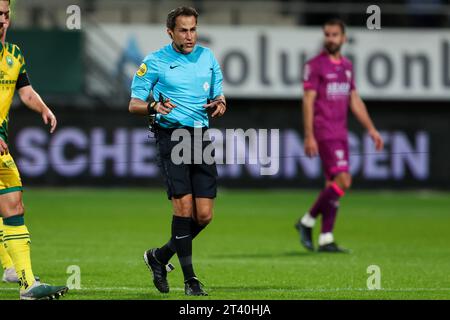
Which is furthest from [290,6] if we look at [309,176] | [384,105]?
[309,176]

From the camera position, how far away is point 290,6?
27641 mm

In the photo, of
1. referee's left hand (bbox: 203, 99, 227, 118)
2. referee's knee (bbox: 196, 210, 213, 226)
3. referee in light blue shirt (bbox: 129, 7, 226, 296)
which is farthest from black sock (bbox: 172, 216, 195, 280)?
referee's left hand (bbox: 203, 99, 227, 118)

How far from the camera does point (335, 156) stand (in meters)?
13.2

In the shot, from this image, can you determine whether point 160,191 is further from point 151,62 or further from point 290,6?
point 151,62

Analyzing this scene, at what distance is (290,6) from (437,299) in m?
19.4

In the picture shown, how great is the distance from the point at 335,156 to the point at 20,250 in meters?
5.29

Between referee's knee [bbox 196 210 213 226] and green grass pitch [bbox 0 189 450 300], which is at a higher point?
referee's knee [bbox 196 210 213 226]

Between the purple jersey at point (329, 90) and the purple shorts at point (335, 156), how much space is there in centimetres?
7

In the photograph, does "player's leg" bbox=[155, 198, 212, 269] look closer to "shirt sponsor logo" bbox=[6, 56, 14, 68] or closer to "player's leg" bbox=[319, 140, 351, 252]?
"shirt sponsor logo" bbox=[6, 56, 14, 68]

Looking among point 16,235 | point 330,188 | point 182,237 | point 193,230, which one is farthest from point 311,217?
point 16,235

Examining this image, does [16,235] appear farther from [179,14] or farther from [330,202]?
[330,202]

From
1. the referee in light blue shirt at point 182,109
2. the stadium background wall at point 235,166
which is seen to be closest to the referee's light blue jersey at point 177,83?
the referee in light blue shirt at point 182,109

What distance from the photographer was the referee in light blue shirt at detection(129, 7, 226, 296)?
9.12 m

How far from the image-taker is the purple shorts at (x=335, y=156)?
Result: 13.2m
